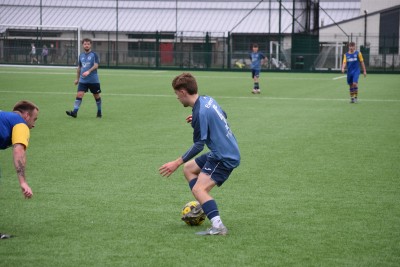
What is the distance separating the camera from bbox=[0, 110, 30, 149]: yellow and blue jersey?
19.6 feet

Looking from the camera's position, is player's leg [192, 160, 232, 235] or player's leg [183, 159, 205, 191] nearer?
player's leg [192, 160, 232, 235]

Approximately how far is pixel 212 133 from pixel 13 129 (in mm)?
1887

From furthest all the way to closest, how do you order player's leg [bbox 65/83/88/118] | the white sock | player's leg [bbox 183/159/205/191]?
player's leg [bbox 65/83/88/118] < player's leg [bbox 183/159/205/191] < the white sock

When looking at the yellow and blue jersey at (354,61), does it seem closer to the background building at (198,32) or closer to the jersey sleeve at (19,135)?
the jersey sleeve at (19,135)

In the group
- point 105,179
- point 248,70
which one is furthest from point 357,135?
point 248,70

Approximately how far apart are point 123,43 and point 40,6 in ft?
27.4

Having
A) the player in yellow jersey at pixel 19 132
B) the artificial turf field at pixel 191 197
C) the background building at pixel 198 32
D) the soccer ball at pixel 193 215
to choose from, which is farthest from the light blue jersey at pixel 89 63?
the background building at pixel 198 32

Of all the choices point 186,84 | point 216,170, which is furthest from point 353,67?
point 186,84

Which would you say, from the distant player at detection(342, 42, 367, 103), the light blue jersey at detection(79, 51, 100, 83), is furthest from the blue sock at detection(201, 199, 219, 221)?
the distant player at detection(342, 42, 367, 103)

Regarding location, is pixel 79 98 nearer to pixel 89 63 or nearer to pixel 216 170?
pixel 89 63

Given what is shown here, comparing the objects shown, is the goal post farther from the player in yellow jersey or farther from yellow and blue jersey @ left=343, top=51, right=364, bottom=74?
the player in yellow jersey

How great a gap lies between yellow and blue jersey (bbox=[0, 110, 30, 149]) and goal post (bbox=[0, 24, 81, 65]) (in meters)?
45.6

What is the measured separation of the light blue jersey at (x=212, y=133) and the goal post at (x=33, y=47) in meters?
45.3

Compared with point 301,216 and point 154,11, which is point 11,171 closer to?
point 301,216
